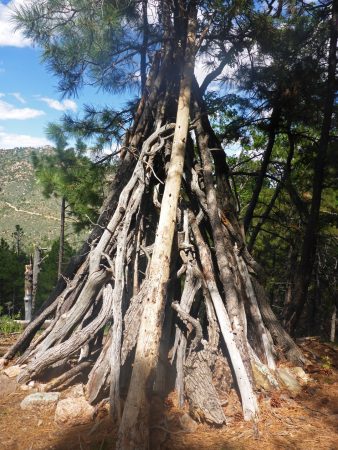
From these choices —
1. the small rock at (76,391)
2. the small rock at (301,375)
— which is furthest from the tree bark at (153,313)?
the small rock at (301,375)

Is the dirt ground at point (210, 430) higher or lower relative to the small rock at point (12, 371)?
lower

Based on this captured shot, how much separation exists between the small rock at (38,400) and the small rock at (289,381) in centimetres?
248

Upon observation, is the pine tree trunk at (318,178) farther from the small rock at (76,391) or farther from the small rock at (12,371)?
the small rock at (12,371)

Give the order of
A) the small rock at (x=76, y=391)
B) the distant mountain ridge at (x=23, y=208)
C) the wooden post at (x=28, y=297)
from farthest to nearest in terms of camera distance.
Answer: the distant mountain ridge at (x=23, y=208)
the wooden post at (x=28, y=297)
the small rock at (x=76, y=391)

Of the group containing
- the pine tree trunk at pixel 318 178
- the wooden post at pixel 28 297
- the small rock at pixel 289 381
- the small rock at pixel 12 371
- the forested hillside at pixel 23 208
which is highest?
the forested hillside at pixel 23 208

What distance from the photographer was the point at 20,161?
419ft

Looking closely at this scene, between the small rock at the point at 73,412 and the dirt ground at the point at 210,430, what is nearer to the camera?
the dirt ground at the point at 210,430

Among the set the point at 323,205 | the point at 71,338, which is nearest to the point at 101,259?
the point at 71,338

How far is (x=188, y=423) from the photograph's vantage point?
3350mm

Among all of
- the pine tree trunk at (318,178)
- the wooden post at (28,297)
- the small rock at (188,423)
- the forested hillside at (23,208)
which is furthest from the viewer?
the forested hillside at (23,208)

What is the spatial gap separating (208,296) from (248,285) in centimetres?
79

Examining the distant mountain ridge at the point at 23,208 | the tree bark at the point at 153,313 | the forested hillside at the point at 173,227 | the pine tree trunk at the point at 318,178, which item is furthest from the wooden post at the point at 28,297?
the distant mountain ridge at the point at 23,208

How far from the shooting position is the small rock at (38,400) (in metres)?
3.61

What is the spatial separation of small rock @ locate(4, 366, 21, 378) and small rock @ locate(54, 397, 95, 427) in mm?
881
